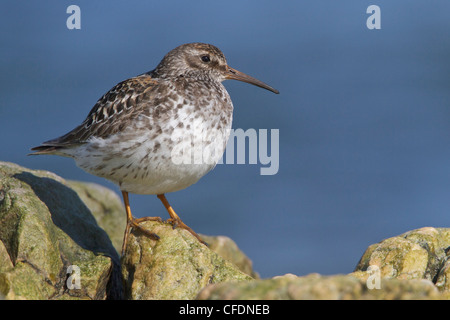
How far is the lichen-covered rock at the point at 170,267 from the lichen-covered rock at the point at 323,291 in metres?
2.06

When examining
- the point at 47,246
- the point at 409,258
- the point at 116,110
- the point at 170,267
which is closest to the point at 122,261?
the point at 170,267

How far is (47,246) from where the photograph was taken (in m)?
7.88

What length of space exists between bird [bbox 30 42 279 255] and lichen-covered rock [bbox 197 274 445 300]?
108 inches

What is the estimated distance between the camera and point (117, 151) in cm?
852

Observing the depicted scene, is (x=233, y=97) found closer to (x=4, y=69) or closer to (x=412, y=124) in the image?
(x=412, y=124)

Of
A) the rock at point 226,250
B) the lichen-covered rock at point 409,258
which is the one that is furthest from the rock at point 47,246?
the lichen-covered rock at point 409,258

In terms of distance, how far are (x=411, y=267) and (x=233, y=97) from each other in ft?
51.9

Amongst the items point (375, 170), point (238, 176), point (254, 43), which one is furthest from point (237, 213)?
point (254, 43)

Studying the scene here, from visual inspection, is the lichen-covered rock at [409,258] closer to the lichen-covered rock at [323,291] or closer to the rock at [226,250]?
the lichen-covered rock at [323,291]

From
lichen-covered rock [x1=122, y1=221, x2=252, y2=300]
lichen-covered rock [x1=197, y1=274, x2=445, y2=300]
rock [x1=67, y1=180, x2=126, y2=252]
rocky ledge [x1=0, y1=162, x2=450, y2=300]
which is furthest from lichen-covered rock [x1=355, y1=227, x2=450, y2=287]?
rock [x1=67, y1=180, x2=126, y2=252]

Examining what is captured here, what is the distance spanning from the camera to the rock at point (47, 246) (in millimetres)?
7531

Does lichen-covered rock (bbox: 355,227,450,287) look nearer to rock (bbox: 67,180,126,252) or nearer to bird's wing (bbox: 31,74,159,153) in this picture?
bird's wing (bbox: 31,74,159,153)

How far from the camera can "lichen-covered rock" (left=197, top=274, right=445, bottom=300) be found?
5348mm

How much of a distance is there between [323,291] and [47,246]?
395cm
